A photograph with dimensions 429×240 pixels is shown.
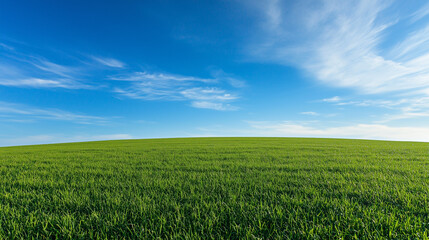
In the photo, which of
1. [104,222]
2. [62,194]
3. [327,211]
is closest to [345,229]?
[327,211]

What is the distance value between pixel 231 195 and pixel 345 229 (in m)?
1.38

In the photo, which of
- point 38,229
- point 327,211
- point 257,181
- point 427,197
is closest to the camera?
point 38,229

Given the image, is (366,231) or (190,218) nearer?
(366,231)

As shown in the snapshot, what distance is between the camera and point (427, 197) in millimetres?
2646

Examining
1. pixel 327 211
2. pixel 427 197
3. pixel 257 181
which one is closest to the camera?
pixel 327 211

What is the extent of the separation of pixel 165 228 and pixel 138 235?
0.27 meters

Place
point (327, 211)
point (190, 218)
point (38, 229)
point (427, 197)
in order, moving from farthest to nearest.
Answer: point (427, 197), point (327, 211), point (190, 218), point (38, 229)

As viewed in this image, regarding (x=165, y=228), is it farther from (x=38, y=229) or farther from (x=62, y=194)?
(x=62, y=194)

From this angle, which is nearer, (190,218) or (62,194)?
(190,218)

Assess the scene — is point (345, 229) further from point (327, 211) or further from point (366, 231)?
point (327, 211)

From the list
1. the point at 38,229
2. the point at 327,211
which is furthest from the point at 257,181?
the point at 38,229

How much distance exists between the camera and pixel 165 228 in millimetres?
1922

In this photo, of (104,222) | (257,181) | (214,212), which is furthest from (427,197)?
(104,222)

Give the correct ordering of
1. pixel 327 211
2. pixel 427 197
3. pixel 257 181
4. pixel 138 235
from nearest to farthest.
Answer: pixel 138 235 → pixel 327 211 → pixel 427 197 → pixel 257 181
